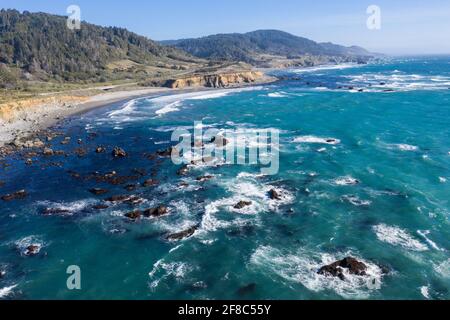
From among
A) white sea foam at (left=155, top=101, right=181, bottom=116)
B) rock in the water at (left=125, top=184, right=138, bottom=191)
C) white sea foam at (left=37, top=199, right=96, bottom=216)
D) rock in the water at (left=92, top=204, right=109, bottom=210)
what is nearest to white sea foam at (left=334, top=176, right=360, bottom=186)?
rock in the water at (left=125, top=184, right=138, bottom=191)

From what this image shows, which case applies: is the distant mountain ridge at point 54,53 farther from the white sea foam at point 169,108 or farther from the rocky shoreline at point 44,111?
the white sea foam at point 169,108

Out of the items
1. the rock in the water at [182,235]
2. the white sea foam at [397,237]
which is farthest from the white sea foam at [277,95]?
the rock in the water at [182,235]

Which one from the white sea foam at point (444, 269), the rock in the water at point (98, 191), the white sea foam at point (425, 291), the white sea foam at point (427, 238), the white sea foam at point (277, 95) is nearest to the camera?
the white sea foam at point (425, 291)

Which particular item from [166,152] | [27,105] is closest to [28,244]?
[166,152]

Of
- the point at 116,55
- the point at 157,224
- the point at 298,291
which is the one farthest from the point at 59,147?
the point at 116,55

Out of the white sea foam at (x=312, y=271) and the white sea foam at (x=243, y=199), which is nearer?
the white sea foam at (x=312, y=271)

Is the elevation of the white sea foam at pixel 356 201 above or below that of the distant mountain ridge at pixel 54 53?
below
